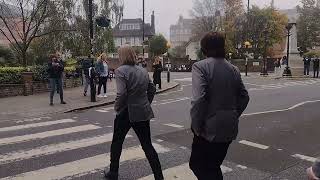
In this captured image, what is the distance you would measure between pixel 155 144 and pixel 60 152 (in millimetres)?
1614

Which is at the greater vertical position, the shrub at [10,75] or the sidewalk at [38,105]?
the shrub at [10,75]

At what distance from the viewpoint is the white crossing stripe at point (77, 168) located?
6.03 meters

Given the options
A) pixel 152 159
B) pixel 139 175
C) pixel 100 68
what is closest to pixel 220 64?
pixel 152 159

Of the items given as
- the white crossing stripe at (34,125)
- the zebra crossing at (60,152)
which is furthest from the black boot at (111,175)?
the white crossing stripe at (34,125)

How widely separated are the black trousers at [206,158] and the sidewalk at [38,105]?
8.25m

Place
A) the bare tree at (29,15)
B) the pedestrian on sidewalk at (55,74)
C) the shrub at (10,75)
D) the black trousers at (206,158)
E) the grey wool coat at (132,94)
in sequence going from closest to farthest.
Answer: the black trousers at (206,158) < the grey wool coat at (132,94) < the pedestrian on sidewalk at (55,74) < the shrub at (10,75) < the bare tree at (29,15)

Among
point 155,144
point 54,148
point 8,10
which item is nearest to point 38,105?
point 54,148

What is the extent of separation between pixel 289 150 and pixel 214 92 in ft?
13.1

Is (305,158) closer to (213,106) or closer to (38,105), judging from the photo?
(213,106)

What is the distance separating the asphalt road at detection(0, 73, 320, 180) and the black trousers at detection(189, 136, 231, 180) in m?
1.79

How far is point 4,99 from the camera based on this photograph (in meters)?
15.5

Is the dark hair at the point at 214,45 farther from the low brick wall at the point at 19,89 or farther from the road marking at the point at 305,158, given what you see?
the low brick wall at the point at 19,89

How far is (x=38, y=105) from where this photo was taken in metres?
13.8

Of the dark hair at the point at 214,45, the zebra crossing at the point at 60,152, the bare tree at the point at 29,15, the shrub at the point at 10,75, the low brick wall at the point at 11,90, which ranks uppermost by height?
the bare tree at the point at 29,15
